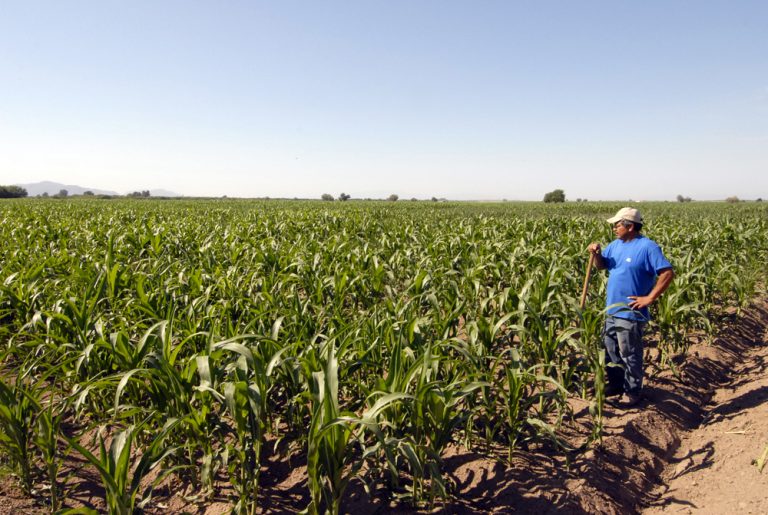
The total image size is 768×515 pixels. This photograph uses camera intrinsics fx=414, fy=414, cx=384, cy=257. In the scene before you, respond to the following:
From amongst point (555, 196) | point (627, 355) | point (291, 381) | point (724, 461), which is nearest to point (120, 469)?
point (291, 381)

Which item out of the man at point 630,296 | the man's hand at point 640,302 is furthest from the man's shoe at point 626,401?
the man's hand at point 640,302

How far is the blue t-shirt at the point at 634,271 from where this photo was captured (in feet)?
12.7

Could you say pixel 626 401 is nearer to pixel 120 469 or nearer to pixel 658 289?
pixel 658 289

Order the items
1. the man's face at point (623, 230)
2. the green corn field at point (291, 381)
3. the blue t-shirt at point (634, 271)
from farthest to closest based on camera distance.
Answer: the man's face at point (623, 230) → the blue t-shirt at point (634, 271) → the green corn field at point (291, 381)

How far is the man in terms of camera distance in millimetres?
3840

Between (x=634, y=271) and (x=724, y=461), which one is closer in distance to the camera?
(x=724, y=461)

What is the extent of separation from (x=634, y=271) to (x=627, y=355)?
2.63 ft

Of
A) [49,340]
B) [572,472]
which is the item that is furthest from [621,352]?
[49,340]

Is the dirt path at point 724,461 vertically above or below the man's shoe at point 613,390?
below

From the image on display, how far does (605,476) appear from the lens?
9.37 ft

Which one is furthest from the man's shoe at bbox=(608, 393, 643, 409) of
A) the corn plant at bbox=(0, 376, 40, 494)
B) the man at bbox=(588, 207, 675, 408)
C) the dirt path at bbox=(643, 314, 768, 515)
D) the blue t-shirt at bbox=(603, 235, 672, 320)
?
the corn plant at bbox=(0, 376, 40, 494)

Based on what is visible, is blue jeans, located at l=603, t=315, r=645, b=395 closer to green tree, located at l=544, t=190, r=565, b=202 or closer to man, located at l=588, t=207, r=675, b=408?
man, located at l=588, t=207, r=675, b=408

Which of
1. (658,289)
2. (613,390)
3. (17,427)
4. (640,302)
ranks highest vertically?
(658,289)

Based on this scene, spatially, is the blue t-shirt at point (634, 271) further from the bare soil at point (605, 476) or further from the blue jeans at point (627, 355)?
the bare soil at point (605, 476)
